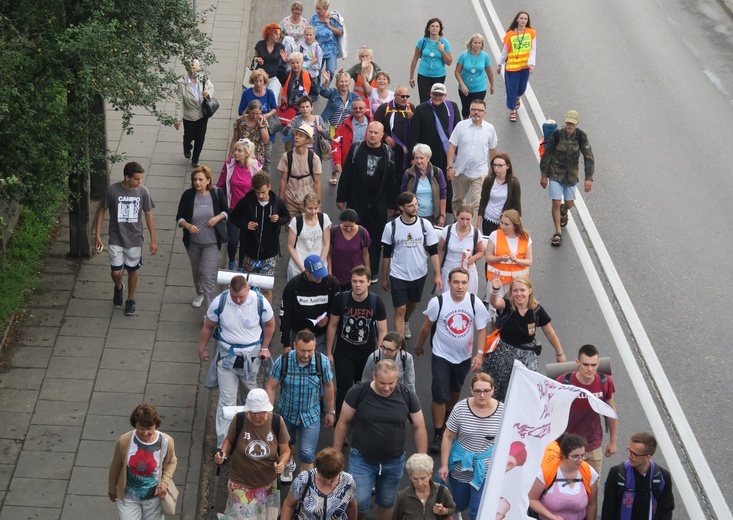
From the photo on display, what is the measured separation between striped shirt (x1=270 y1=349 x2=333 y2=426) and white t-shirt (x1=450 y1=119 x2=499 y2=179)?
5.14 m

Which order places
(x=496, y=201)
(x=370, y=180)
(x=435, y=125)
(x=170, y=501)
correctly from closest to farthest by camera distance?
(x=170, y=501), (x=496, y=201), (x=370, y=180), (x=435, y=125)

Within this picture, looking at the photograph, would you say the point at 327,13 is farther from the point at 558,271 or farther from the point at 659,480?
the point at 659,480

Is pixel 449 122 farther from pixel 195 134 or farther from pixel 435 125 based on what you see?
pixel 195 134

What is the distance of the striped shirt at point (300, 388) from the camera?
35.4 ft

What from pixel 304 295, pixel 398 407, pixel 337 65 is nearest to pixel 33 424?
pixel 304 295

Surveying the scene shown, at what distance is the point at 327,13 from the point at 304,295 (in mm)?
8481

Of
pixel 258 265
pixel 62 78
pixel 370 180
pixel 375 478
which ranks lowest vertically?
pixel 258 265

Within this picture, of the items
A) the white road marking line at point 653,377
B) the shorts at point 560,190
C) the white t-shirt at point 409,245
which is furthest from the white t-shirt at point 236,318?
the shorts at point 560,190

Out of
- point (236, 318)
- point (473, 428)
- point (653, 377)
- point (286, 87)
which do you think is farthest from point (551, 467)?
point (286, 87)

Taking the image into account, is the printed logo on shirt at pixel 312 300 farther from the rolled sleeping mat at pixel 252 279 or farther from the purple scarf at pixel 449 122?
the purple scarf at pixel 449 122

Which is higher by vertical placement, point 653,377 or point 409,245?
point 409,245

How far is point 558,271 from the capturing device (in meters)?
15.1

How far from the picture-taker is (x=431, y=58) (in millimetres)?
18172

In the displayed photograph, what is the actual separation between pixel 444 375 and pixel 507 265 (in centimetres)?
176
